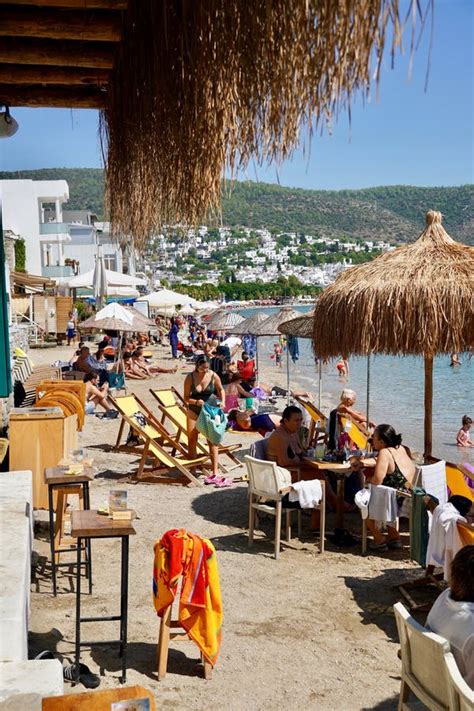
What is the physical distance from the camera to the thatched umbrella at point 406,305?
7031 millimetres

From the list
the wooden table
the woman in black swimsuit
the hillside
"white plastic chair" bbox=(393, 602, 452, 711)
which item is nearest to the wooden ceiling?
"white plastic chair" bbox=(393, 602, 452, 711)

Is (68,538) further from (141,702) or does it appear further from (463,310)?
(141,702)

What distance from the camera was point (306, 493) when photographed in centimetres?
655

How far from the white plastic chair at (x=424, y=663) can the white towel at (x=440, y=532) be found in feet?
5.71

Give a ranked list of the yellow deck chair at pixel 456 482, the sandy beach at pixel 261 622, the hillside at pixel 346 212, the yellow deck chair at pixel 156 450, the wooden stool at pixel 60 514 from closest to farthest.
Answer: the sandy beach at pixel 261 622
the wooden stool at pixel 60 514
the yellow deck chair at pixel 456 482
the yellow deck chair at pixel 156 450
the hillside at pixel 346 212

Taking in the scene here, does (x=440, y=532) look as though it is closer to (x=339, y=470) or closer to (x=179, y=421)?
(x=339, y=470)

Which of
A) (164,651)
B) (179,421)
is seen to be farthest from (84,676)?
(179,421)

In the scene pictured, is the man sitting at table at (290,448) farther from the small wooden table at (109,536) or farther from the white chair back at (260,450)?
the small wooden table at (109,536)

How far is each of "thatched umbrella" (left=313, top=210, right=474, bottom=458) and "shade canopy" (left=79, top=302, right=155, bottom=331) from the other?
9.63m

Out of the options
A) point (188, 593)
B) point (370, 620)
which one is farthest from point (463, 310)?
point (188, 593)

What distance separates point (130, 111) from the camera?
2.98 meters

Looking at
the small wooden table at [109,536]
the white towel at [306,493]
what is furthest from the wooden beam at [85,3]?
the white towel at [306,493]

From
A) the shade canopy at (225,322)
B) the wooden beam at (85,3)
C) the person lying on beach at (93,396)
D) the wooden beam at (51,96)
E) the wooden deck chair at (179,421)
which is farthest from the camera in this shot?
the shade canopy at (225,322)

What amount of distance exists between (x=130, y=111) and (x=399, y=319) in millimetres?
4548
